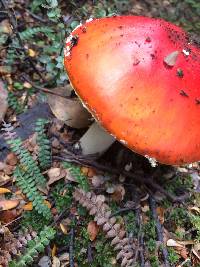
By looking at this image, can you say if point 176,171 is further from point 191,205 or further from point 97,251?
point 97,251

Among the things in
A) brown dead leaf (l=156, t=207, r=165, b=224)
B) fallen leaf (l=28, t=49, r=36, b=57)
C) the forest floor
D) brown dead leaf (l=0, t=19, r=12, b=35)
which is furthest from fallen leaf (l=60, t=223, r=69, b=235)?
brown dead leaf (l=0, t=19, r=12, b=35)

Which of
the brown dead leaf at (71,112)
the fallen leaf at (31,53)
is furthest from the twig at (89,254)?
the fallen leaf at (31,53)

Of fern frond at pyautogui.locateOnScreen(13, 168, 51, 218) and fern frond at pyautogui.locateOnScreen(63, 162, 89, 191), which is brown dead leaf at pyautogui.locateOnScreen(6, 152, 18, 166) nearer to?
fern frond at pyautogui.locateOnScreen(13, 168, 51, 218)

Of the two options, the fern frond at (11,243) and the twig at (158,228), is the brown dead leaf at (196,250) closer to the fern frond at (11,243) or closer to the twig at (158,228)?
the twig at (158,228)

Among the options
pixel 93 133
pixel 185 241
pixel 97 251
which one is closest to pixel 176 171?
pixel 185 241

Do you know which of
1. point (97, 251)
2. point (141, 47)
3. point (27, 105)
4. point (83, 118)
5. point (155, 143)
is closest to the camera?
point (155, 143)

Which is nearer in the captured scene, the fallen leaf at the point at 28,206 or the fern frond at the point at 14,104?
the fallen leaf at the point at 28,206
